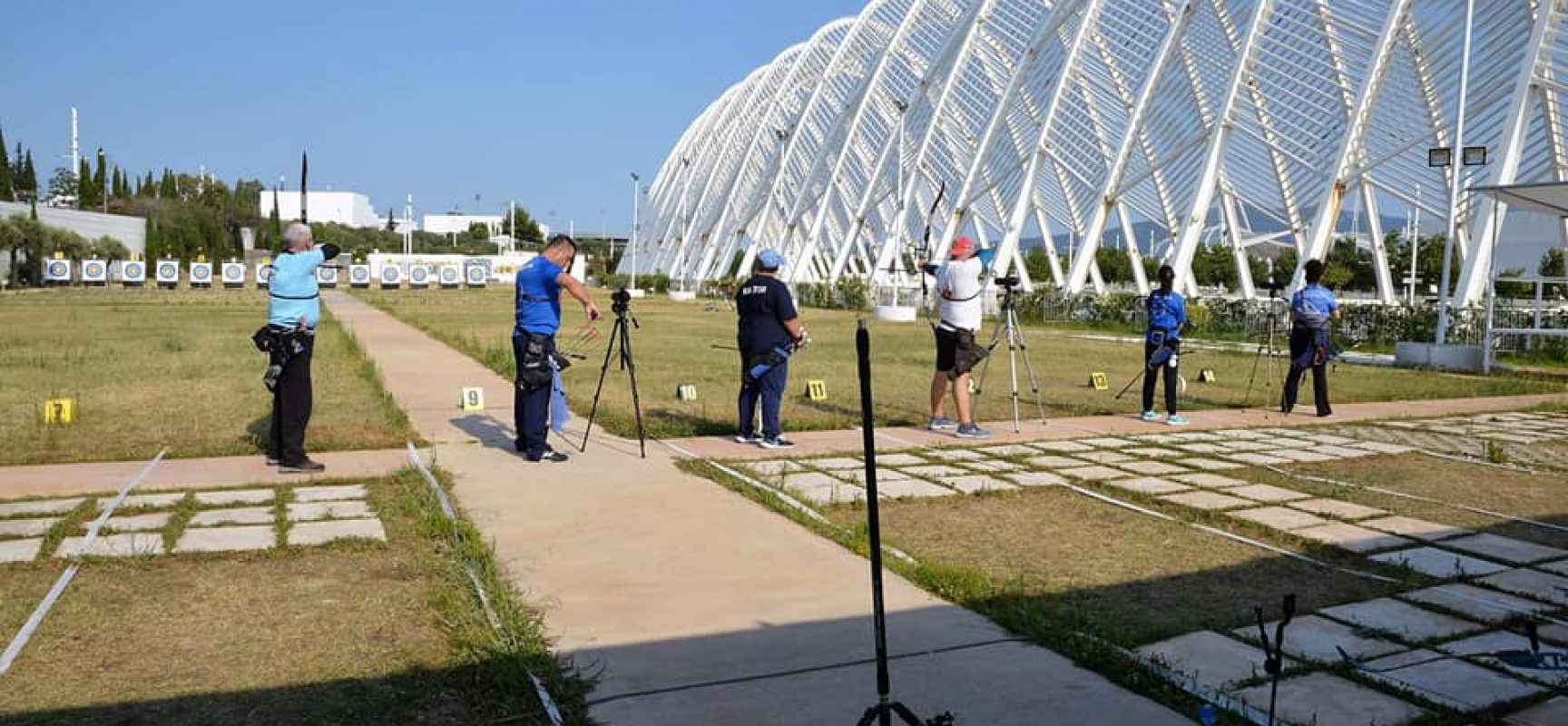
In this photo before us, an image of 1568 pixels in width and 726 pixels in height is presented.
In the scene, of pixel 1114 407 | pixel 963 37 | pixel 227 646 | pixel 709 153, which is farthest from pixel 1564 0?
pixel 709 153

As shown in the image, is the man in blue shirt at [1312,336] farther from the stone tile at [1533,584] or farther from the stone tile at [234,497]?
the stone tile at [234,497]

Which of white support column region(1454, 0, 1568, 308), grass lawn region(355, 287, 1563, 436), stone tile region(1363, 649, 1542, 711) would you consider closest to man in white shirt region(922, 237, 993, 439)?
grass lawn region(355, 287, 1563, 436)

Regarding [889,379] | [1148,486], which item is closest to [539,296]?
[1148,486]

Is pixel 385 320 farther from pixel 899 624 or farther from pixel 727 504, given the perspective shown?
pixel 899 624

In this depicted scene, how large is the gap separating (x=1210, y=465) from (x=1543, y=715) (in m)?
5.00

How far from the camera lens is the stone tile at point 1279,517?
6.43 m

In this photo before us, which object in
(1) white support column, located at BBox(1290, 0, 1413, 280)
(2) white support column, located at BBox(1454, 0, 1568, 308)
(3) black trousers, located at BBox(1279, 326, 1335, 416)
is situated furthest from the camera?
(1) white support column, located at BBox(1290, 0, 1413, 280)

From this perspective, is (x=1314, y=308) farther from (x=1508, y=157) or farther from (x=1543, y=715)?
(x=1508, y=157)

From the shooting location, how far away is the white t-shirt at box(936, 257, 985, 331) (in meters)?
10.0

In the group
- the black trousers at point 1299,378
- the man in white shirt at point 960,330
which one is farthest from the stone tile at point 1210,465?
the black trousers at point 1299,378

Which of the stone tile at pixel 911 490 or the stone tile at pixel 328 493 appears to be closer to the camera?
the stone tile at pixel 328 493

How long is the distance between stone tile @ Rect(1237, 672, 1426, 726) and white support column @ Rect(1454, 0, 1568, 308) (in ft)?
64.7

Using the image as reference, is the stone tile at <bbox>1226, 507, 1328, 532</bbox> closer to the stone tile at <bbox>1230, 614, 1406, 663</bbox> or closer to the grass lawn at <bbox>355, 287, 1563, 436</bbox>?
the stone tile at <bbox>1230, 614, 1406, 663</bbox>

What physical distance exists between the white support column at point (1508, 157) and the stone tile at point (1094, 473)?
15.7m
